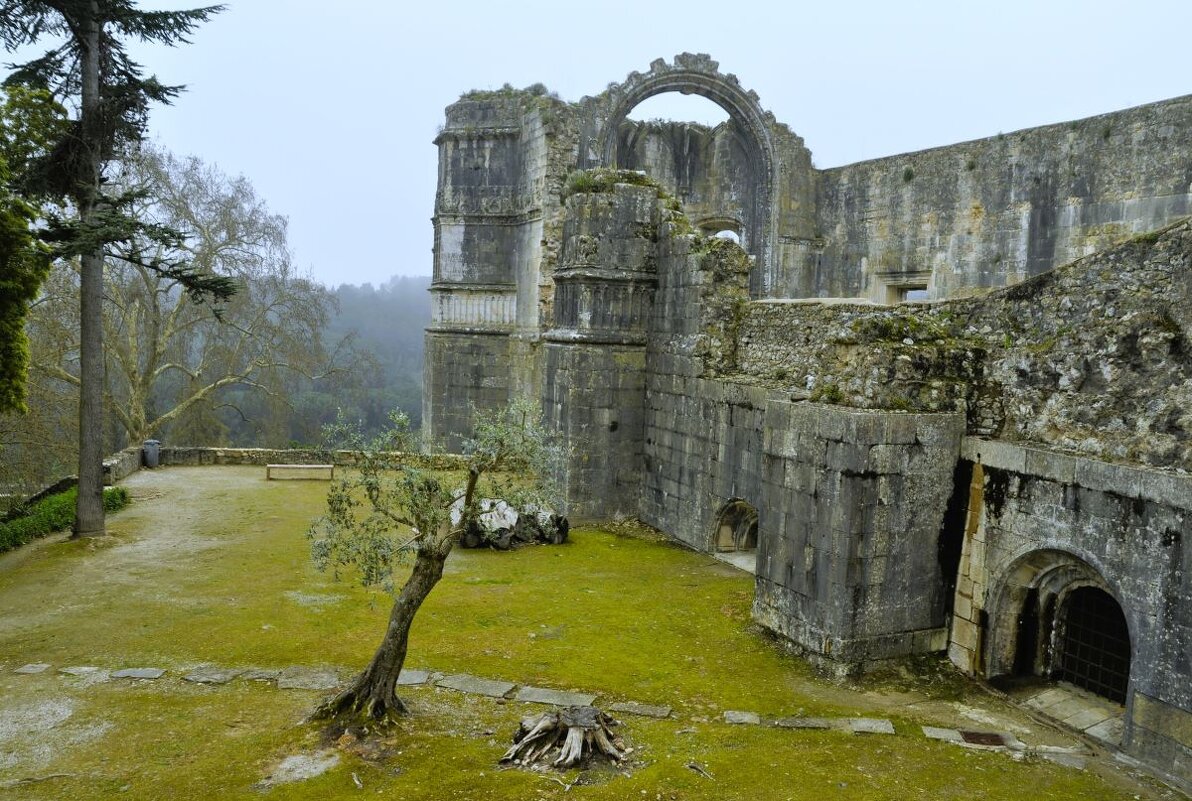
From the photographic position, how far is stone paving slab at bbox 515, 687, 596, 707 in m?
7.12

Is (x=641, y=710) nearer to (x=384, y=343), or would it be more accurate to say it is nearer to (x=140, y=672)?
(x=140, y=672)

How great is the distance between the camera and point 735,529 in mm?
12078

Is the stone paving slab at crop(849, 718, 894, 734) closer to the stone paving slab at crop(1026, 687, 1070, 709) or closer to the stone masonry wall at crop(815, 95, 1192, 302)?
the stone paving slab at crop(1026, 687, 1070, 709)

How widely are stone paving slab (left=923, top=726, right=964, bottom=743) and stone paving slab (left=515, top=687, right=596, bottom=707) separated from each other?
2.53m

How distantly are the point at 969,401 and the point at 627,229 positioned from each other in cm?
657

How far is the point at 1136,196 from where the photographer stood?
1265cm

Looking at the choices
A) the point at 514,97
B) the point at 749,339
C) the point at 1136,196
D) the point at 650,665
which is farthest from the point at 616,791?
the point at 514,97

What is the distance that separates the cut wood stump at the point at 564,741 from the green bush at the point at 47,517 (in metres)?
9.42

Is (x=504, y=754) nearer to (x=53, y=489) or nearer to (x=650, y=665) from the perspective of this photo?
(x=650, y=665)

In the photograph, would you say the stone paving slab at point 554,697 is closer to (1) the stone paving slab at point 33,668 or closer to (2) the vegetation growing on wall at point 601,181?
(1) the stone paving slab at point 33,668

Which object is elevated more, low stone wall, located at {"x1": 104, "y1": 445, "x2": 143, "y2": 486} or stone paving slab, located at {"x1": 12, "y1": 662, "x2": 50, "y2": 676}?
low stone wall, located at {"x1": 104, "y1": 445, "x2": 143, "y2": 486}

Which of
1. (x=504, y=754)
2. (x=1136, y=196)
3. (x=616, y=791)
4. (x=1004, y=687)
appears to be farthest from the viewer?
(x=1136, y=196)

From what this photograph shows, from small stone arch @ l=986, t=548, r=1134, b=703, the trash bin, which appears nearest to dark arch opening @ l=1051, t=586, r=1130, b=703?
small stone arch @ l=986, t=548, r=1134, b=703

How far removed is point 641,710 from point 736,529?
535 centimetres
